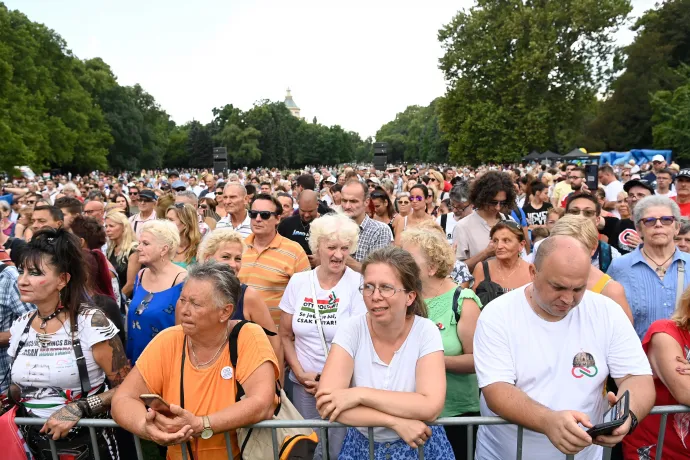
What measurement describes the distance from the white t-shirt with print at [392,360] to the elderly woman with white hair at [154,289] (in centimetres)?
A: 177

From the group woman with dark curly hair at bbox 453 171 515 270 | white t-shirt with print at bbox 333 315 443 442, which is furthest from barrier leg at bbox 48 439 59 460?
woman with dark curly hair at bbox 453 171 515 270

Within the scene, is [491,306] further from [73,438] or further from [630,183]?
[630,183]

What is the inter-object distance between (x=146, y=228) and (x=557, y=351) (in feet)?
10.6

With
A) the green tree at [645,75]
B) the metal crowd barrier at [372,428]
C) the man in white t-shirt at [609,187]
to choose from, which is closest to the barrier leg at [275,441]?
the metal crowd barrier at [372,428]

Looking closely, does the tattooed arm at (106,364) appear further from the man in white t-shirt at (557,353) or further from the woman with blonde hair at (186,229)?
the woman with blonde hair at (186,229)

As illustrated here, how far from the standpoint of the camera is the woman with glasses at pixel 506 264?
426cm

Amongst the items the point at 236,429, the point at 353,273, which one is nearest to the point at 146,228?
the point at 353,273

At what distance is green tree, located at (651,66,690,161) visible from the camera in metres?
35.8

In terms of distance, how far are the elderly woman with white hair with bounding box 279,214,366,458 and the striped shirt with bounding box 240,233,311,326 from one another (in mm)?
515

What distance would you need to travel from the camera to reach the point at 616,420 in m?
2.13

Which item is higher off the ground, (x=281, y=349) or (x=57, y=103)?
(x=57, y=103)

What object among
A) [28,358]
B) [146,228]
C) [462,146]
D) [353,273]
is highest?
[462,146]

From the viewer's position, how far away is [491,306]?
8.51 feet

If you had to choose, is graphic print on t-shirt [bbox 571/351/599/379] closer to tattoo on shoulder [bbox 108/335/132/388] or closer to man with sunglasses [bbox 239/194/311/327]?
tattoo on shoulder [bbox 108/335/132/388]
